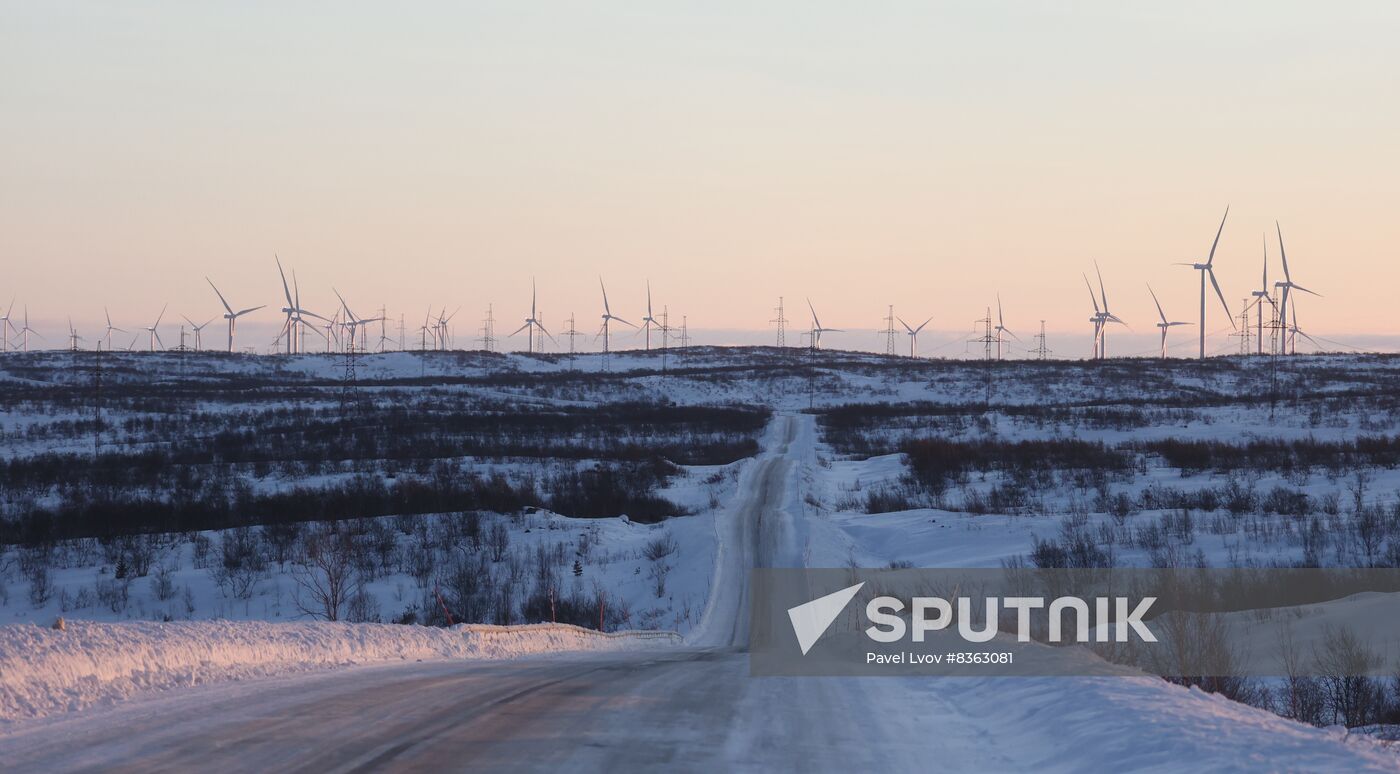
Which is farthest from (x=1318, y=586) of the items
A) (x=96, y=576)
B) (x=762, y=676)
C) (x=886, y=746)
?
(x=96, y=576)

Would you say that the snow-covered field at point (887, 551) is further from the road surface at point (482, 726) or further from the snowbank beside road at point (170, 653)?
the road surface at point (482, 726)

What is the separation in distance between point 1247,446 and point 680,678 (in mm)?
58765

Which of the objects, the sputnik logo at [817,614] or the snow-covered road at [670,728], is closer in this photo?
the snow-covered road at [670,728]

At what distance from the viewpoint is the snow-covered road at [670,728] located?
927 cm

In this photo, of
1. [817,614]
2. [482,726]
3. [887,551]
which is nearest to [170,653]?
[482,726]

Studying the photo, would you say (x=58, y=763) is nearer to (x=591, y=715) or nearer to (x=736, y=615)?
(x=591, y=715)

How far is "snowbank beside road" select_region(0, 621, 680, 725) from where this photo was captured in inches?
446

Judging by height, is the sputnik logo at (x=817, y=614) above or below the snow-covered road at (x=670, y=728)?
below

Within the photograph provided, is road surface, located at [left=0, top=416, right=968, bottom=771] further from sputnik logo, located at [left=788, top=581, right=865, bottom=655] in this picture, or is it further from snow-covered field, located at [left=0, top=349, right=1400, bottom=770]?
sputnik logo, located at [left=788, top=581, right=865, bottom=655]

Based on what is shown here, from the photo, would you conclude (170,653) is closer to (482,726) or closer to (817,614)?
(482,726)

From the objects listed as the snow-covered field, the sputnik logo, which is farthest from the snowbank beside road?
the sputnik logo

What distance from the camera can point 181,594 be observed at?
35375mm

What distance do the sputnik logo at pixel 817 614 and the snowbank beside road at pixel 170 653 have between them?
26.8 feet

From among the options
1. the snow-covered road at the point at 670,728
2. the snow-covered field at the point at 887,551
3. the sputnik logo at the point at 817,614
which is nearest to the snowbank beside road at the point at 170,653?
the snow-covered field at the point at 887,551
